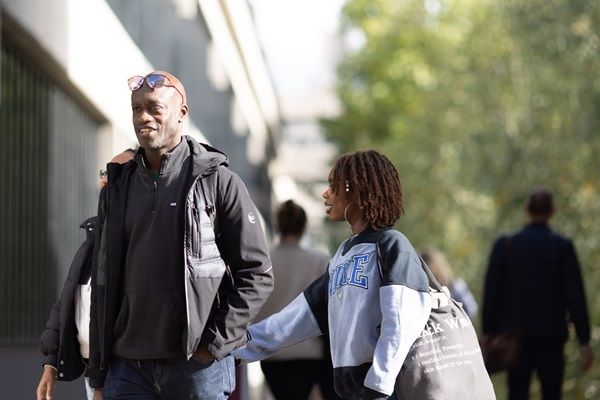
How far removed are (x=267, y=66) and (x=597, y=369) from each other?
27.7m

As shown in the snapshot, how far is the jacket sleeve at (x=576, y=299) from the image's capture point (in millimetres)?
10398

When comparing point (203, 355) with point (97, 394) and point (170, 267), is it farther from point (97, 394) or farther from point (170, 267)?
point (97, 394)

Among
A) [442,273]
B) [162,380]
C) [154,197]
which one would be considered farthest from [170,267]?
[442,273]

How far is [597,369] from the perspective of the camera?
783 inches

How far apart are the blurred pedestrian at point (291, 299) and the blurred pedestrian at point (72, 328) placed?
4.14 metres

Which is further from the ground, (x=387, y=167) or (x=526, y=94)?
(x=526, y=94)

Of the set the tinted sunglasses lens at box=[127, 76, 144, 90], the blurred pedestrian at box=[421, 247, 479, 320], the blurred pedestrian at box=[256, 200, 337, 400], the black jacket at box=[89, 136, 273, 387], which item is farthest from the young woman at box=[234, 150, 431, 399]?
the blurred pedestrian at box=[421, 247, 479, 320]

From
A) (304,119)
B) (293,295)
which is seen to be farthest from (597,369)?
(304,119)

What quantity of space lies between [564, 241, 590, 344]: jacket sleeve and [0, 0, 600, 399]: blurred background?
2.99 metres

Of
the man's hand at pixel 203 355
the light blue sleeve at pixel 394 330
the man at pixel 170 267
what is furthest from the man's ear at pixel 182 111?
the light blue sleeve at pixel 394 330

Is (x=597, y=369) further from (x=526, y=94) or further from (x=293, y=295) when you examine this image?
(x=293, y=295)

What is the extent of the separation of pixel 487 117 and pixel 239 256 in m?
24.8

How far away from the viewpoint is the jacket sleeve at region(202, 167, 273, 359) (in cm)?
513

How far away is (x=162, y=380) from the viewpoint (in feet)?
16.5
